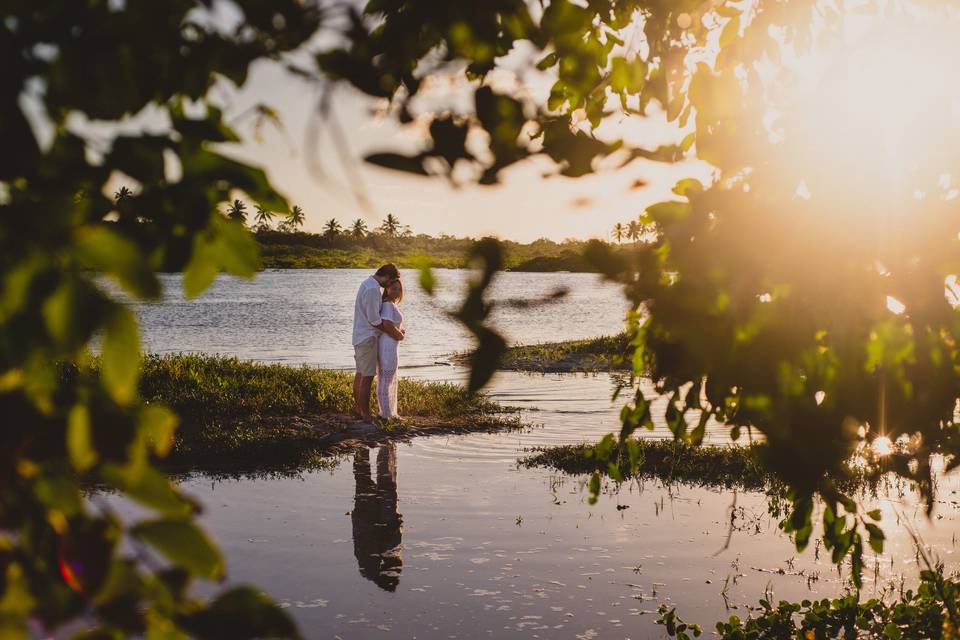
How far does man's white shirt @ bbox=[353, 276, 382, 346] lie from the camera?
13.0 metres

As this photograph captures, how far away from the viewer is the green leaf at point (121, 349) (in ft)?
3.15

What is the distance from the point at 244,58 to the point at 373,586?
6.61 metres

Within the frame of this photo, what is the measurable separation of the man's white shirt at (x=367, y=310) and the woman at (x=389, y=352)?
0.35 ft

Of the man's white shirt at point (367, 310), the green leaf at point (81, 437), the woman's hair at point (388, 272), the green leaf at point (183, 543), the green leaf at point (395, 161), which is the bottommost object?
the green leaf at point (183, 543)

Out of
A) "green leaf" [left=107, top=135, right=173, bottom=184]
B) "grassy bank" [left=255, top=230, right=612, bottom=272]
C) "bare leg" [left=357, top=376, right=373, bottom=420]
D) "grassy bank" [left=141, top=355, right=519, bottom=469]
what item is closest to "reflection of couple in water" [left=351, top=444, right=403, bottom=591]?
"grassy bank" [left=141, top=355, right=519, bottom=469]

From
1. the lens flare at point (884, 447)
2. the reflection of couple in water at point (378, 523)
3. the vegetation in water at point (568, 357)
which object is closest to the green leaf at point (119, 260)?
the lens flare at point (884, 447)

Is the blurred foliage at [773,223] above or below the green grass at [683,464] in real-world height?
above

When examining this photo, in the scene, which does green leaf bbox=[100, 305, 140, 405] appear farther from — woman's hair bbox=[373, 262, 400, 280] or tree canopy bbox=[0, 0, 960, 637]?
woman's hair bbox=[373, 262, 400, 280]

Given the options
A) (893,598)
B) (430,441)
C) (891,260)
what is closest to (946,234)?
(891,260)

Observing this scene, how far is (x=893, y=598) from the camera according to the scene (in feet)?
24.1

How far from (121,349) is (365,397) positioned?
13739mm

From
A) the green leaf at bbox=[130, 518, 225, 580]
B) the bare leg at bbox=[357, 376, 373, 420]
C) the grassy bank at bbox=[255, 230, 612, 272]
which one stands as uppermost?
the grassy bank at bbox=[255, 230, 612, 272]

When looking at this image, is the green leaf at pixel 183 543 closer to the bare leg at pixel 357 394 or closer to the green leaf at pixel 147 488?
the green leaf at pixel 147 488

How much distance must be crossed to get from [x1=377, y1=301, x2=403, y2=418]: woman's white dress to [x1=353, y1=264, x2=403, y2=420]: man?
4.1 inches
